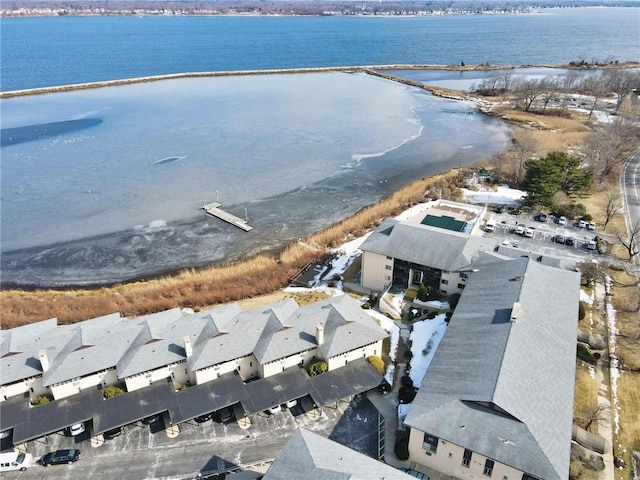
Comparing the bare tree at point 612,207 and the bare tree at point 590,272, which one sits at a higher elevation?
the bare tree at point 612,207

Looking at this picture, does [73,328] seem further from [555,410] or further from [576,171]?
[576,171]

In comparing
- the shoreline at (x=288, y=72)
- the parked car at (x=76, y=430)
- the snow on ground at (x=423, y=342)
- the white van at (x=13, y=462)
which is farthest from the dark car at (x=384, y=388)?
the shoreline at (x=288, y=72)

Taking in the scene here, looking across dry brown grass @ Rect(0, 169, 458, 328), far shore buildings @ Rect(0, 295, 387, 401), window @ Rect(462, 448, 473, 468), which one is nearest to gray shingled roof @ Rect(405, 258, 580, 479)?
window @ Rect(462, 448, 473, 468)

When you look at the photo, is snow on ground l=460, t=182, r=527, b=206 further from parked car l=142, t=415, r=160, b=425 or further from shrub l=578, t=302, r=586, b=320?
parked car l=142, t=415, r=160, b=425

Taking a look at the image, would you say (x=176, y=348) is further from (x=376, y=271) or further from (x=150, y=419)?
(x=376, y=271)

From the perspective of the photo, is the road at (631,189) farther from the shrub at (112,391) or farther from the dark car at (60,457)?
the dark car at (60,457)
